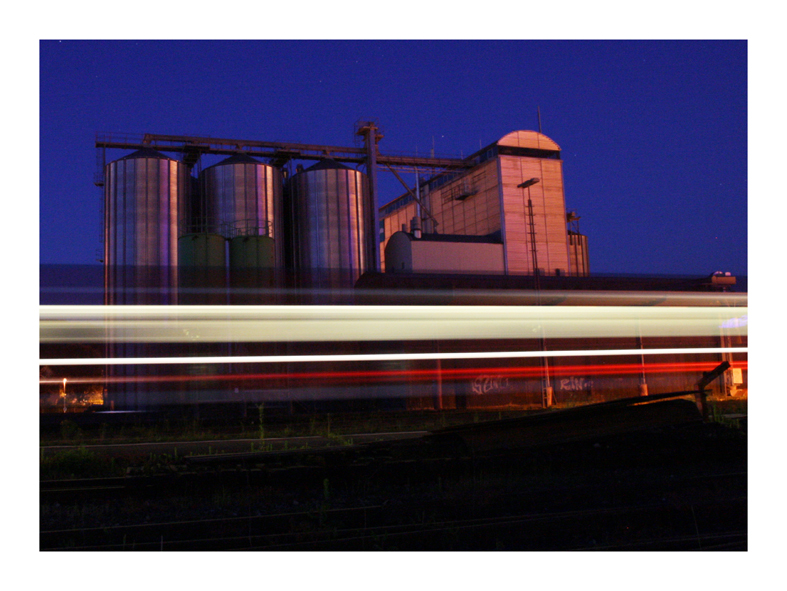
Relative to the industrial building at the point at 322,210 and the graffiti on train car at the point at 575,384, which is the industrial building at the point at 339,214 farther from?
the graffiti on train car at the point at 575,384

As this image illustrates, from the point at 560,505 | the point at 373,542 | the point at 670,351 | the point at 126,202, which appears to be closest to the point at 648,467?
the point at 670,351

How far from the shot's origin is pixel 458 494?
17.5 feet

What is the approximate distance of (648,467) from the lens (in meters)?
6.47

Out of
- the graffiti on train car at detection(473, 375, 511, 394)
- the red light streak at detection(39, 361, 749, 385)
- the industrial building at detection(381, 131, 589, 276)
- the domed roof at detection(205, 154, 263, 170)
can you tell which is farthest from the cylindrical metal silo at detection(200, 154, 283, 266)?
the graffiti on train car at detection(473, 375, 511, 394)

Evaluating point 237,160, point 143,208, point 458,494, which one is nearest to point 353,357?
point 458,494

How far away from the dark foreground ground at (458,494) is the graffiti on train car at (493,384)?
482 mm

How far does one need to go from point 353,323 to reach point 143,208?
45.6 ft

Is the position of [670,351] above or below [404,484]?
above

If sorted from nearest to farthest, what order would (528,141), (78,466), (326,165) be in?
1. (78,466)
2. (326,165)
3. (528,141)

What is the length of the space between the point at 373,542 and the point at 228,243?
13.8 metres

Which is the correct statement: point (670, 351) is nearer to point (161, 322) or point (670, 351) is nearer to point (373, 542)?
point (373, 542)

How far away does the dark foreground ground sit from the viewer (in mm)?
4391

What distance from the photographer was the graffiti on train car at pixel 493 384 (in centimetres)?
668

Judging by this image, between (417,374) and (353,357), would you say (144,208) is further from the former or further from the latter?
(353,357)
